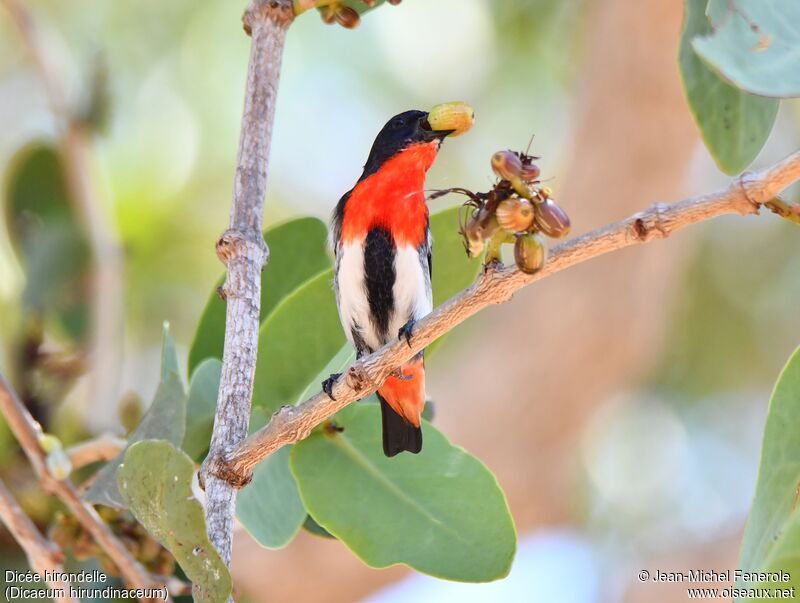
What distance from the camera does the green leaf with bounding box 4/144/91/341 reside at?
2.52 meters

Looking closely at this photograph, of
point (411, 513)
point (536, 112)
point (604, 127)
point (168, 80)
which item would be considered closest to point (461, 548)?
point (411, 513)

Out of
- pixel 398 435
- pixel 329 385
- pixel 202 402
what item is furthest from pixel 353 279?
pixel 329 385

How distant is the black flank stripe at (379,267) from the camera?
2365mm

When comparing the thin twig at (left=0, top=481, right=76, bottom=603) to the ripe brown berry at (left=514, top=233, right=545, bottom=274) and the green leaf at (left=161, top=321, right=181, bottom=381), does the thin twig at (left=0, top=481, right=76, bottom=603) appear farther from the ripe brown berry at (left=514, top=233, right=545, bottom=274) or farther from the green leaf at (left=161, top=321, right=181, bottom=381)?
the ripe brown berry at (left=514, top=233, right=545, bottom=274)

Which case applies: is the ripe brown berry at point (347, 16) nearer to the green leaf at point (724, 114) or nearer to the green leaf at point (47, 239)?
the green leaf at point (724, 114)

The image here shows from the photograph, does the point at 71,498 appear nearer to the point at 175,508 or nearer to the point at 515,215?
the point at 175,508

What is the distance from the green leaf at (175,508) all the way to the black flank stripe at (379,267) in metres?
1.18

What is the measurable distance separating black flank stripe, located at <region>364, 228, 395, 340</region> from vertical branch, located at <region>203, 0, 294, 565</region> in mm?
860

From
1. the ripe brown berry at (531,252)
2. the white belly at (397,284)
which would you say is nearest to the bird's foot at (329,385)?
the ripe brown berry at (531,252)

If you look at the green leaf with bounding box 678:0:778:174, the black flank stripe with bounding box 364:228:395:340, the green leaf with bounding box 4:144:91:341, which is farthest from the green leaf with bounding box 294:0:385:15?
the green leaf with bounding box 4:144:91:341

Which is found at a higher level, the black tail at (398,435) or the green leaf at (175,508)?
the black tail at (398,435)

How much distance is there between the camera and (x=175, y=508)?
3.94 feet

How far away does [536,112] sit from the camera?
6.33 meters

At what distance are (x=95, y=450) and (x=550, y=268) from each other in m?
0.88
